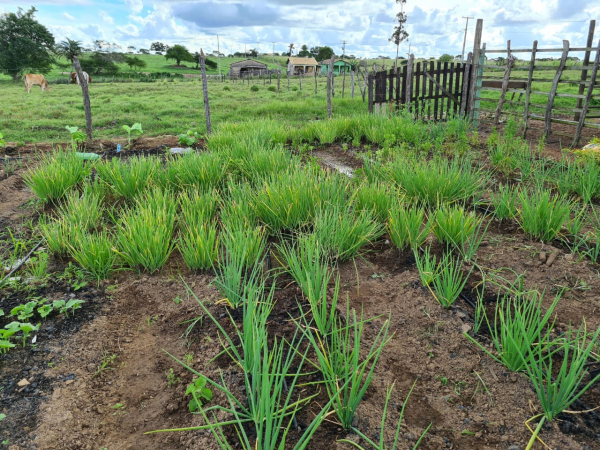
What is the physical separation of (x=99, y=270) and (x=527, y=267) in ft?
10.0

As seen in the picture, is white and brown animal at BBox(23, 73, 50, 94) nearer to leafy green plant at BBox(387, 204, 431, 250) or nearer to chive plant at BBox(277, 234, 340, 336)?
leafy green plant at BBox(387, 204, 431, 250)

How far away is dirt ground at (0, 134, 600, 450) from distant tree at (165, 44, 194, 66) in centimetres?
5946

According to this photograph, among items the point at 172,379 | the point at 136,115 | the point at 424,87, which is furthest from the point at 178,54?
the point at 172,379

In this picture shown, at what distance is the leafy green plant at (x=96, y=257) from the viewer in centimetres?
292

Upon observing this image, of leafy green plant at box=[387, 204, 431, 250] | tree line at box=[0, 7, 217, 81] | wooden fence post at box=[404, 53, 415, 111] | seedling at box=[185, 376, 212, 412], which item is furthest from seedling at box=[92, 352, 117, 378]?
tree line at box=[0, 7, 217, 81]

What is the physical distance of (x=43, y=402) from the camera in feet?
6.26

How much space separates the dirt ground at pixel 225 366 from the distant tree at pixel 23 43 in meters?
40.2

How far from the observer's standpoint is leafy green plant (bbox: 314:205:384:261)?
285cm

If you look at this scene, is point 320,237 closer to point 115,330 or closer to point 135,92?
point 115,330

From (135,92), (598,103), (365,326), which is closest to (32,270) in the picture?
(365,326)

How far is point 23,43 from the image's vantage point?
36.1m

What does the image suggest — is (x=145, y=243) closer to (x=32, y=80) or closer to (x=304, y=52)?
(x=32, y=80)

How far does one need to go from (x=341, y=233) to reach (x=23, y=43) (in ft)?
146

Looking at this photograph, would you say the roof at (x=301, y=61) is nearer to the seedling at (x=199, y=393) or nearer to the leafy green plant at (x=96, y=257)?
the leafy green plant at (x=96, y=257)
